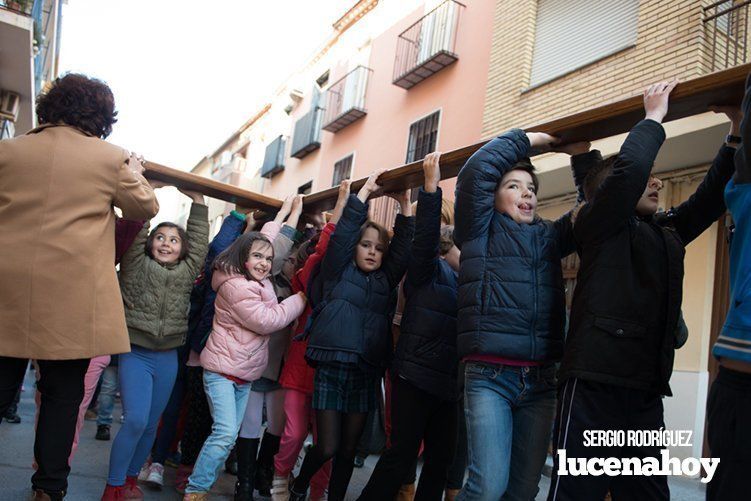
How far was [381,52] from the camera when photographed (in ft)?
50.9

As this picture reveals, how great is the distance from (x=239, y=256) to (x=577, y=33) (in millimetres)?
7004

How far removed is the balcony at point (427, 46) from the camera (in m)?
12.2

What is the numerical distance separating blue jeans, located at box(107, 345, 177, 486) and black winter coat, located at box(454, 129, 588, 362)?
6.58 feet

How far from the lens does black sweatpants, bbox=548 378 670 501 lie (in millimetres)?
2311

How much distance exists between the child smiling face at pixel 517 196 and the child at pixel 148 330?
84.4 inches

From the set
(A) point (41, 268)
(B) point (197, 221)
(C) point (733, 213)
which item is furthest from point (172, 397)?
(C) point (733, 213)

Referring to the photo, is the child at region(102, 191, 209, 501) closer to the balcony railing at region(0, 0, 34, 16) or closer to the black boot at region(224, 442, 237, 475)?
the black boot at region(224, 442, 237, 475)

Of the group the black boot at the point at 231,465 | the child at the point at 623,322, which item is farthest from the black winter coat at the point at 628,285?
the black boot at the point at 231,465

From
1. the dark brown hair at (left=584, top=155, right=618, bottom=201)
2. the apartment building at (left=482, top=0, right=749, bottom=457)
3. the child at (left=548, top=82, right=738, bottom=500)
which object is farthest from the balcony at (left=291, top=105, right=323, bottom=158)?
the child at (left=548, top=82, right=738, bottom=500)

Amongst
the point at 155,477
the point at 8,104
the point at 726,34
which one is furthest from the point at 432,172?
the point at 8,104

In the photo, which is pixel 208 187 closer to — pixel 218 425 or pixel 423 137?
pixel 218 425

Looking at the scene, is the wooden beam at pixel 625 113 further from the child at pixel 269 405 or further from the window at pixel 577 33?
the window at pixel 577 33

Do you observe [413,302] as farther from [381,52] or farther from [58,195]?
[381,52]

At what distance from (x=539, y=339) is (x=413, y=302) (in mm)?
964
